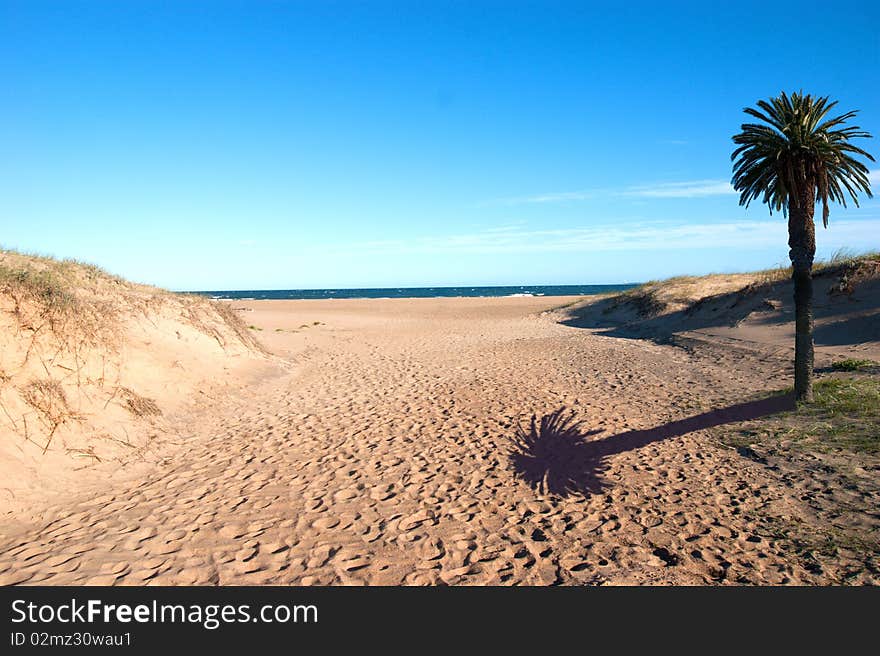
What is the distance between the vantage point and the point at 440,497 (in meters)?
6.79

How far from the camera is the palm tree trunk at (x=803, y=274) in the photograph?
925cm

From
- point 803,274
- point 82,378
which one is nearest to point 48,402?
point 82,378

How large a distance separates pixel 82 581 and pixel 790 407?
12.3 m

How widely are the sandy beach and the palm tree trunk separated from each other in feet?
2.59

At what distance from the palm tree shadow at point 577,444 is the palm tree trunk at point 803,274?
60cm

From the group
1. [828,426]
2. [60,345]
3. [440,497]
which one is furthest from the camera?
[60,345]

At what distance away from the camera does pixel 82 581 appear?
488cm

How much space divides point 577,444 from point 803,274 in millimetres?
5785

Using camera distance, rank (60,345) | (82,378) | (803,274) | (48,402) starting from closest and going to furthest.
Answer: (48,402), (60,345), (82,378), (803,274)

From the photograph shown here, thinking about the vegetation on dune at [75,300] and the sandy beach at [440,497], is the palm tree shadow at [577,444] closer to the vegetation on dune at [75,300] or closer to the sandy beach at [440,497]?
the sandy beach at [440,497]

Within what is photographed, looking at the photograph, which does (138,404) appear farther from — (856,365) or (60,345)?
(856,365)

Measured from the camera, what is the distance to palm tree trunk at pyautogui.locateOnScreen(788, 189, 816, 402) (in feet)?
30.3
